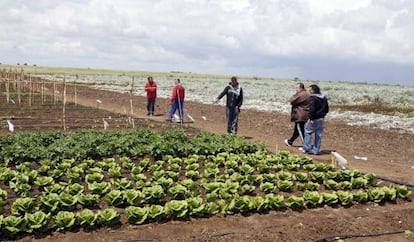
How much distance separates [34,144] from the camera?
9906mm

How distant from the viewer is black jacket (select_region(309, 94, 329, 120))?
36.6 ft

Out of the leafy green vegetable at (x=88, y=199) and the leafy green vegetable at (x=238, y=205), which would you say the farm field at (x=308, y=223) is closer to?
the leafy green vegetable at (x=238, y=205)

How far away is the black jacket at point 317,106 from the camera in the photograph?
36.6ft

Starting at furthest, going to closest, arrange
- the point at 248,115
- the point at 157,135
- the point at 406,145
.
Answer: the point at 248,115, the point at 406,145, the point at 157,135

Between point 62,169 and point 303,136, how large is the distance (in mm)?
6542

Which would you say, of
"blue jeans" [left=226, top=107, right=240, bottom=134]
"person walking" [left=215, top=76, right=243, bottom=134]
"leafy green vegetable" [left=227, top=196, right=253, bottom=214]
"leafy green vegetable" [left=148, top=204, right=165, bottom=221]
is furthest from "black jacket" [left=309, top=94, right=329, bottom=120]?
"leafy green vegetable" [left=148, top=204, right=165, bottom=221]

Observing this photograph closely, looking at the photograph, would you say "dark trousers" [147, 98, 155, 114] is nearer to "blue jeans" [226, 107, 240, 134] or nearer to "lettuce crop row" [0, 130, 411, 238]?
"blue jeans" [226, 107, 240, 134]

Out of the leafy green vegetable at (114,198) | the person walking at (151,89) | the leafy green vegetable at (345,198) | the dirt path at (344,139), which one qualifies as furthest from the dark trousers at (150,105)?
the leafy green vegetable at (345,198)

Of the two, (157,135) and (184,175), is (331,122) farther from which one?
(184,175)

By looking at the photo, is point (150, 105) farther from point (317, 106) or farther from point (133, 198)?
point (133, 198)

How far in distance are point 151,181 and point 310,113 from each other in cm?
477

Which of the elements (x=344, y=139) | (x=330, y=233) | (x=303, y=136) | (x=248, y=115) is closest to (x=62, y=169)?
(x=330, y=233)

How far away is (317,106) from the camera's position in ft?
36.8

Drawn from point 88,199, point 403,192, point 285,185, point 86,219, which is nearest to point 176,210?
point 86,219
